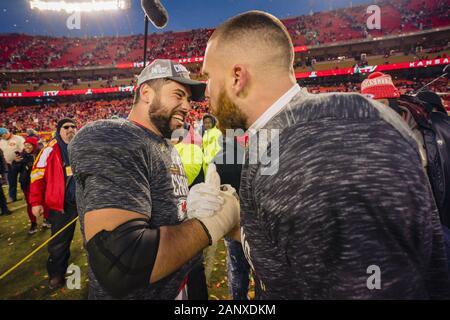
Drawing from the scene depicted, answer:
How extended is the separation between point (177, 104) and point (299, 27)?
48372 millimetres

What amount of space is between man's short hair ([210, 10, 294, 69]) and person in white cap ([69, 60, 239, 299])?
2.69 ft

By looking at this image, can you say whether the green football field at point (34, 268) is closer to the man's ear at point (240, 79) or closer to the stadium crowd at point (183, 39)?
the man's ear at point (240, 79)

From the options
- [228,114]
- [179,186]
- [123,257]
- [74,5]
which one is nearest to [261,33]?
[228,114]

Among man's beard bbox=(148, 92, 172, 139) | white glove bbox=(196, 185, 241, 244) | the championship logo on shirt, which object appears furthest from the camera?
man's beard bbox=(148, 92, 172, 139)

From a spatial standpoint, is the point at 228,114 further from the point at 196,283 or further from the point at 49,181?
the point at 49,181

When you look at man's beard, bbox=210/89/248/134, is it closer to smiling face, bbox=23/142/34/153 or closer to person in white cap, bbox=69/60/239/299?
person in white cap, bbox=69/60/239/299

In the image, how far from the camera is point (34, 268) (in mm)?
4461

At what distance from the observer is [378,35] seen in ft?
112

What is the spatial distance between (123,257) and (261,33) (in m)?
1.25

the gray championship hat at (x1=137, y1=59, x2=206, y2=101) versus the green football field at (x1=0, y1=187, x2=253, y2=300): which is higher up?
the gray championship hat at (x1=137, y1=59, x2=206, y2=101)

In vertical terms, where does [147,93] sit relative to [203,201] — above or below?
above

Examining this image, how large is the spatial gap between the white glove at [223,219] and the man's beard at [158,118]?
27.3 inches

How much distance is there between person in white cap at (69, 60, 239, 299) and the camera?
46.8 inches

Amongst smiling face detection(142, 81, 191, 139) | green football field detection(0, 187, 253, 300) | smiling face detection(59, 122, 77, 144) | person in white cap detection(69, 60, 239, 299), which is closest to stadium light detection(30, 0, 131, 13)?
green football field detection(0, 187, 253, 300)
